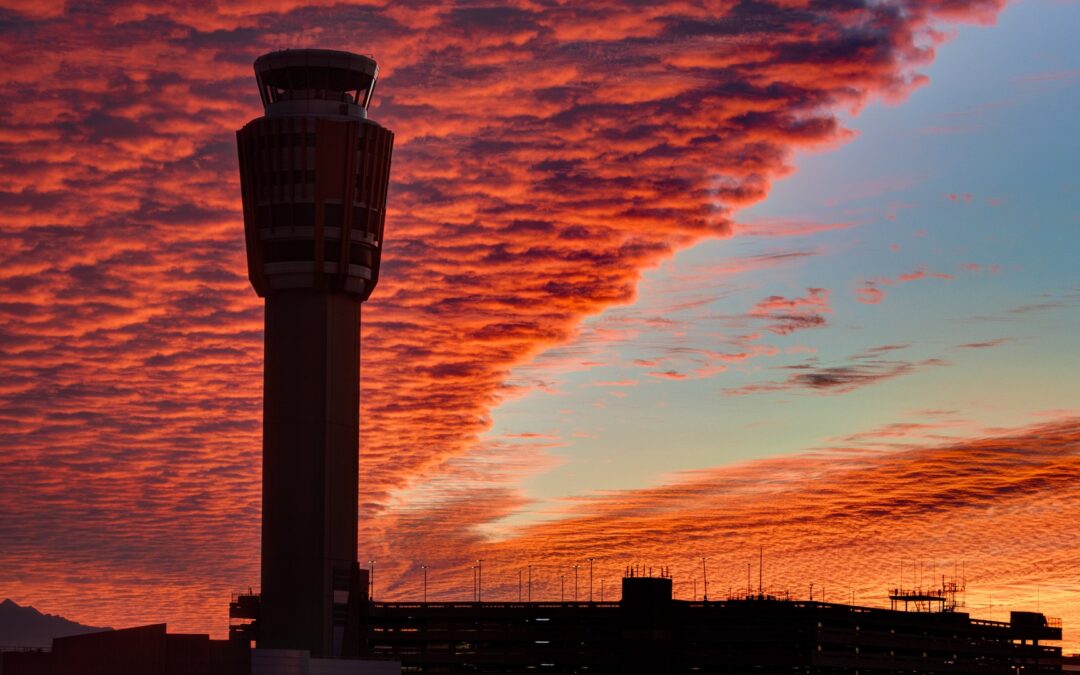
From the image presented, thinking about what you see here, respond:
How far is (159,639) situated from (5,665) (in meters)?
14.5

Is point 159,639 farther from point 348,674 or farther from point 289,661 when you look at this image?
point 348,674

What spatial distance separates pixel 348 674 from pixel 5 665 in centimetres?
5514

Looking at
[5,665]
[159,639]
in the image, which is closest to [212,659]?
[159,639]

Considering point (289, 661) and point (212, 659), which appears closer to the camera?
point (212, 659)

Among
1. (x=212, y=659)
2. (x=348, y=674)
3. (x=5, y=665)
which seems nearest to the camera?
(x=5, y=665)

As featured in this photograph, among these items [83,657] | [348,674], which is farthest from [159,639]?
[348,674]

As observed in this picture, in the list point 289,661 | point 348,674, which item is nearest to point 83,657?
point 289,661

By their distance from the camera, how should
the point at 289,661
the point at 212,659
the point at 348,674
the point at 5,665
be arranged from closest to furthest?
the point at 5,665 < the point at 212,659 < the point at 289,661 < the point at 348,674

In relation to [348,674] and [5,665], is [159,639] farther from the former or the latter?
[348,674]

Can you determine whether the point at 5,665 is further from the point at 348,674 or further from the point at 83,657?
the point at 348,674

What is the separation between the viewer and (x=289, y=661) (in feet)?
566

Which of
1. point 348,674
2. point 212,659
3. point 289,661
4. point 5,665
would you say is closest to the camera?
point 5,665

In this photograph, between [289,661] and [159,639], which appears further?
[289,661]

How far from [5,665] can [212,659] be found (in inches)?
851
